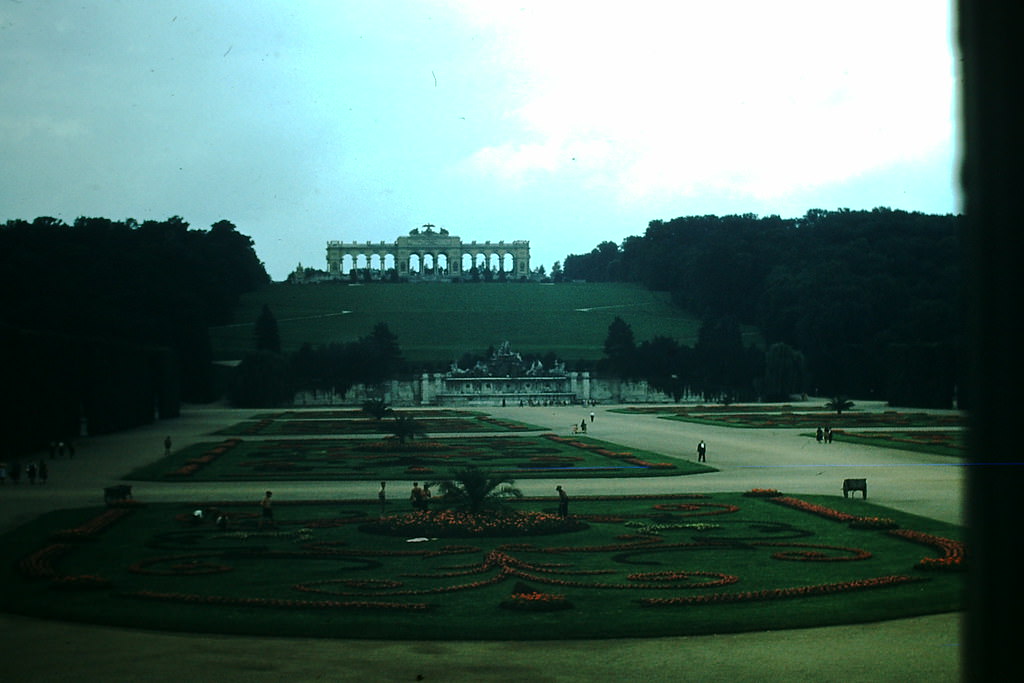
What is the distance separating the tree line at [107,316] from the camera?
117 ft

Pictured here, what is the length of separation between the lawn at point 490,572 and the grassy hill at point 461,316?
65888 millimetres

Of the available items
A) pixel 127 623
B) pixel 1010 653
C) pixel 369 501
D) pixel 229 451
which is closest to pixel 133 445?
pixel 229 451

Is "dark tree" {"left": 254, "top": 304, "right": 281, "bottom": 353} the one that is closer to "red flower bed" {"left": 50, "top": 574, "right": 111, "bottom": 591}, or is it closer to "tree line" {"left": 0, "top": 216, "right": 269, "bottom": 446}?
"tree line" {"left": 0, "top": 216, "right": 269, "bottom": 446}

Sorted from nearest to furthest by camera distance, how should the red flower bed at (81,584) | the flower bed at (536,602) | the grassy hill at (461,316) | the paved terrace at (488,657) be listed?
the paved terrace at (488,657)
the flower bed at (536,602)
the red flower bed at (81,584)
the grassy hill at (461,316)

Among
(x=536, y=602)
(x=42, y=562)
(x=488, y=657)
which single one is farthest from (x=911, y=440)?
(x=488, y=657)

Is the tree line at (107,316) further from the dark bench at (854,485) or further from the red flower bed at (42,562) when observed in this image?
the dark bench at (854,485)

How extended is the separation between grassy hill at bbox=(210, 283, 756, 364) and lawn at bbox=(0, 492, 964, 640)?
6589 cm

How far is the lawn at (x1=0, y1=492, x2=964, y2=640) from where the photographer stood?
1077 cm

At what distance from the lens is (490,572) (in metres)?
13.2

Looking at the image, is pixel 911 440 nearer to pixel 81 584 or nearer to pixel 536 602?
pixel 536 602

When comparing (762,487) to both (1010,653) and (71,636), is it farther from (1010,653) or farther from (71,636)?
(1010,653)

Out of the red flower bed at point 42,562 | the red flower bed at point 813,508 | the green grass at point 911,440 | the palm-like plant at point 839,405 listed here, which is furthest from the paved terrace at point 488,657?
the palm-like plant at point 839,405

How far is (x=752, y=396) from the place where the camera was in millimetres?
72188

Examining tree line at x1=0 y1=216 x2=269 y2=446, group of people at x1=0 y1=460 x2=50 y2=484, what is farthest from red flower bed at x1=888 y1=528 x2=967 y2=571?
tree line at x1=0 y1=216 x2=269 y2=446
